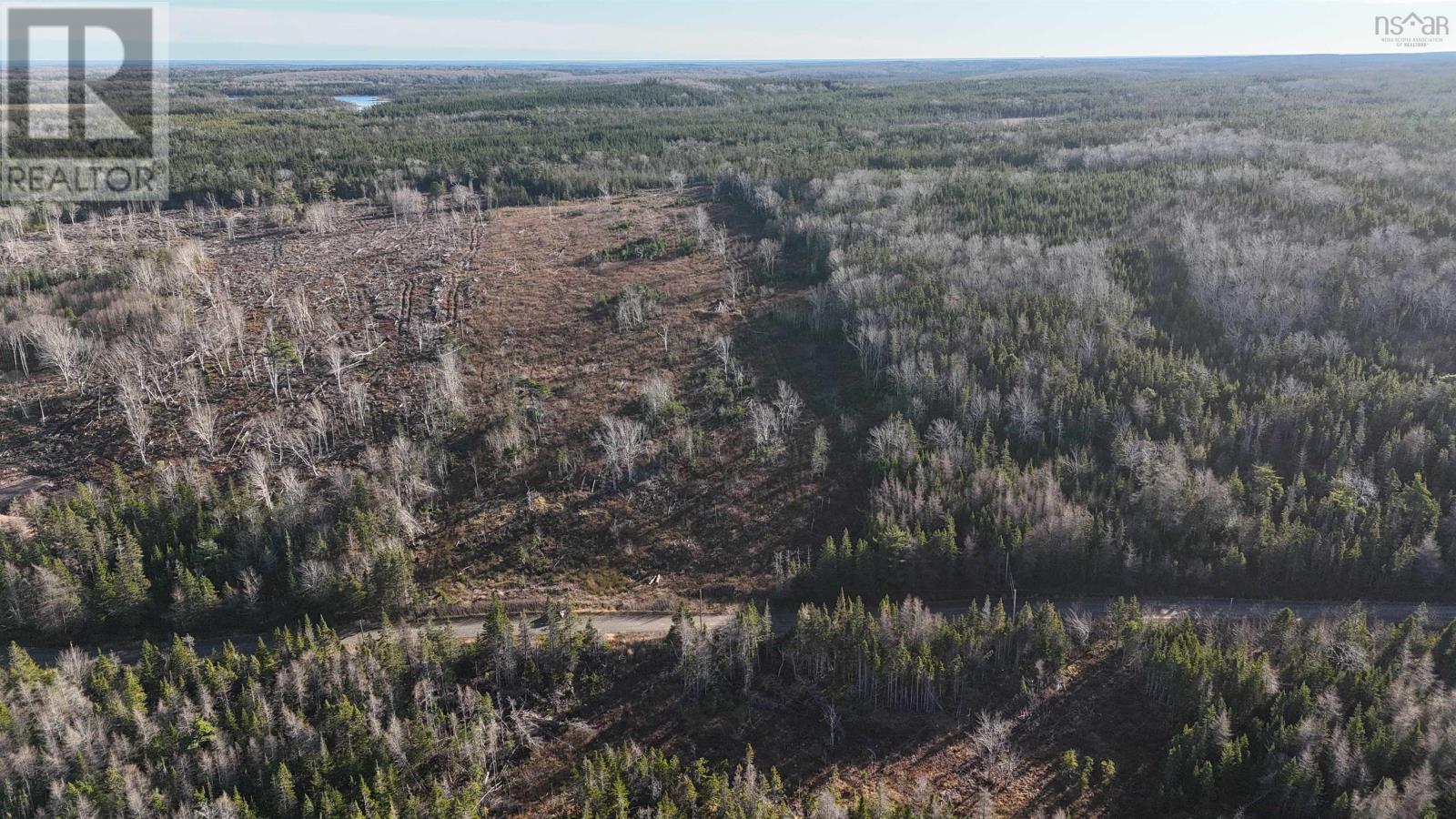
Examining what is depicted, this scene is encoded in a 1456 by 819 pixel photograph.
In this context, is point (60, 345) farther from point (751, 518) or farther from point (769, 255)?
point (769, 255)

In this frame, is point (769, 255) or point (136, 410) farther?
point (769, 255)

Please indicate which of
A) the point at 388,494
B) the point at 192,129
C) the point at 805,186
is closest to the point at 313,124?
the point at 192,129

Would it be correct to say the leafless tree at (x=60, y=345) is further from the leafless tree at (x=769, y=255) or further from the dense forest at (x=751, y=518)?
the leafless tree at (x=769, y=255)

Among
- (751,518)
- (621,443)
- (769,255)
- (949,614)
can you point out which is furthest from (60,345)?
(949,614)

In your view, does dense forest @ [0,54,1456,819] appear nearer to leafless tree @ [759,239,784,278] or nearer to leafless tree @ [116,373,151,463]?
leafless tree @ [116,373,151,463]

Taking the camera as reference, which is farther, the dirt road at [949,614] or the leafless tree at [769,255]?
the leafless tree at [769,255]

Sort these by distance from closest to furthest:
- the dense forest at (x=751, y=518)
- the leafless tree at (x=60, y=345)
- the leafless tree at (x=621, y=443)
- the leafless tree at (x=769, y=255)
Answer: the dense forest at (x=751, y=518), the leafless tree at (x=621, y=443), the leafless tree at (x=60, y=345), the leafless tree at (x=769, y=255)

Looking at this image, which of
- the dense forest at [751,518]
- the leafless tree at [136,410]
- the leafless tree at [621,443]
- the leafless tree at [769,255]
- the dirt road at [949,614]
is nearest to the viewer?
the dense forest at [751,518]

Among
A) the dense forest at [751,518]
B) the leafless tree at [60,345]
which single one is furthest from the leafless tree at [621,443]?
the leafless tree at [60,345]
